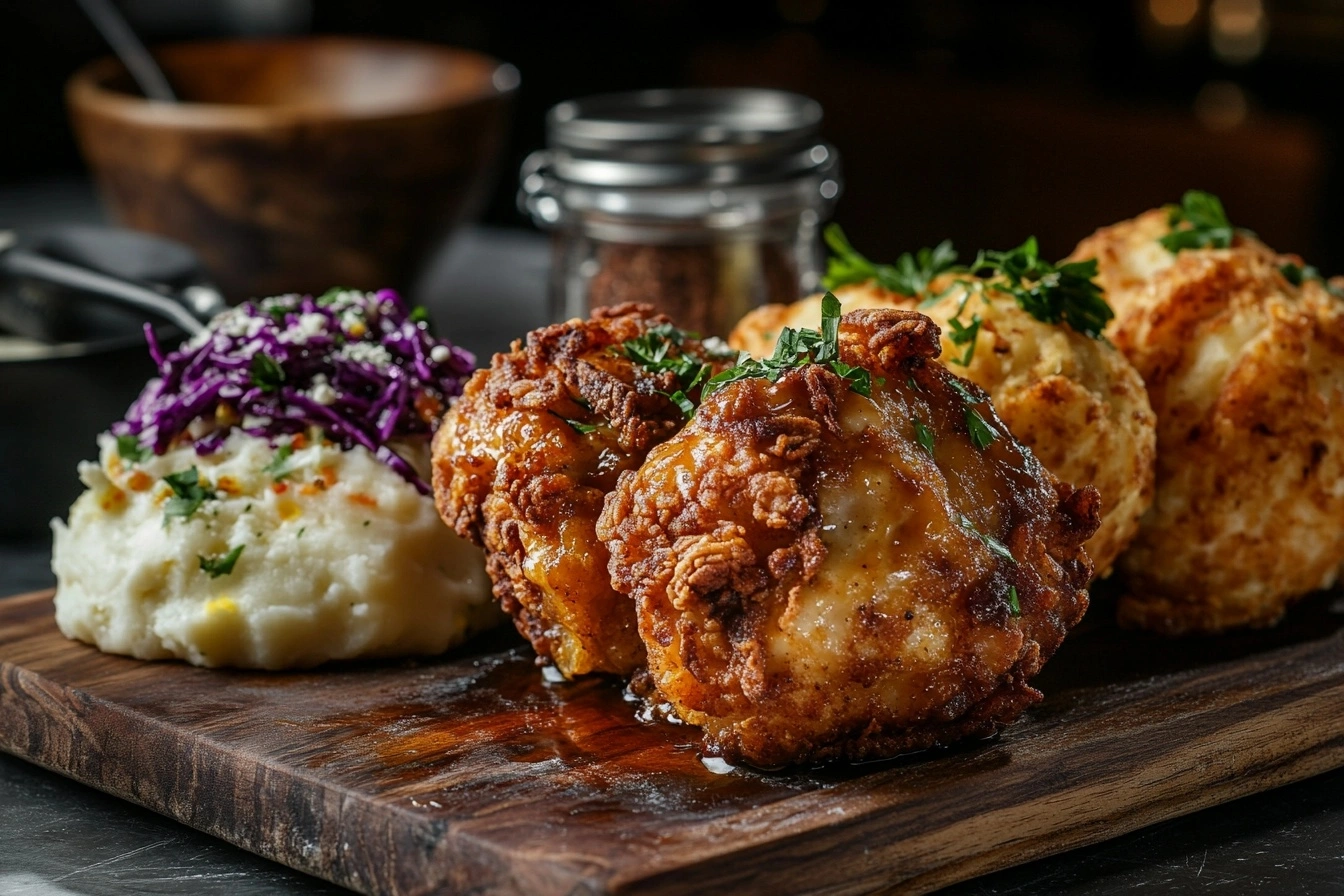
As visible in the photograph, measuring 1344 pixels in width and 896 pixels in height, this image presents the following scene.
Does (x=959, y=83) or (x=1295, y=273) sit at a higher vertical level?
(x=1295, y=273)

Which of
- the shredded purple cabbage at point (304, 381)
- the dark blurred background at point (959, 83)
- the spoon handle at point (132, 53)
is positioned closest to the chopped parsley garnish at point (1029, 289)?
the shredded purple cabbage at point (304, 381)

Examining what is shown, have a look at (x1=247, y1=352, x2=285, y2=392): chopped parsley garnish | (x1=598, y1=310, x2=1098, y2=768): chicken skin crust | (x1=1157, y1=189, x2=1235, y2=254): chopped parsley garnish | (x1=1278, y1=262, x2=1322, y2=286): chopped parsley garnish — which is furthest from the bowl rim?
(x1=598, y1=310, x2=1098, y2=768): chicken skin crust

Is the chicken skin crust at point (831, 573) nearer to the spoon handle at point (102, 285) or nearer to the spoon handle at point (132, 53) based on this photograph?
the spoon handle at point (102, 285)

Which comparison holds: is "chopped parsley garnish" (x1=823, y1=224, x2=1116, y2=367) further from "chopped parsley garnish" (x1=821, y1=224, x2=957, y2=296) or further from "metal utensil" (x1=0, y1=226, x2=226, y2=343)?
"metal utensil" (x1=0, y1=226, x2=226, y2=343)

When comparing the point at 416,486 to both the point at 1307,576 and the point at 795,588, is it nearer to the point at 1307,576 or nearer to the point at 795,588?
the point at 795,588

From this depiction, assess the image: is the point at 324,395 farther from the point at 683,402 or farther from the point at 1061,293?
the point at 1061,293

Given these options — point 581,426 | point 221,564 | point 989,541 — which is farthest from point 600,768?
point 221,564
